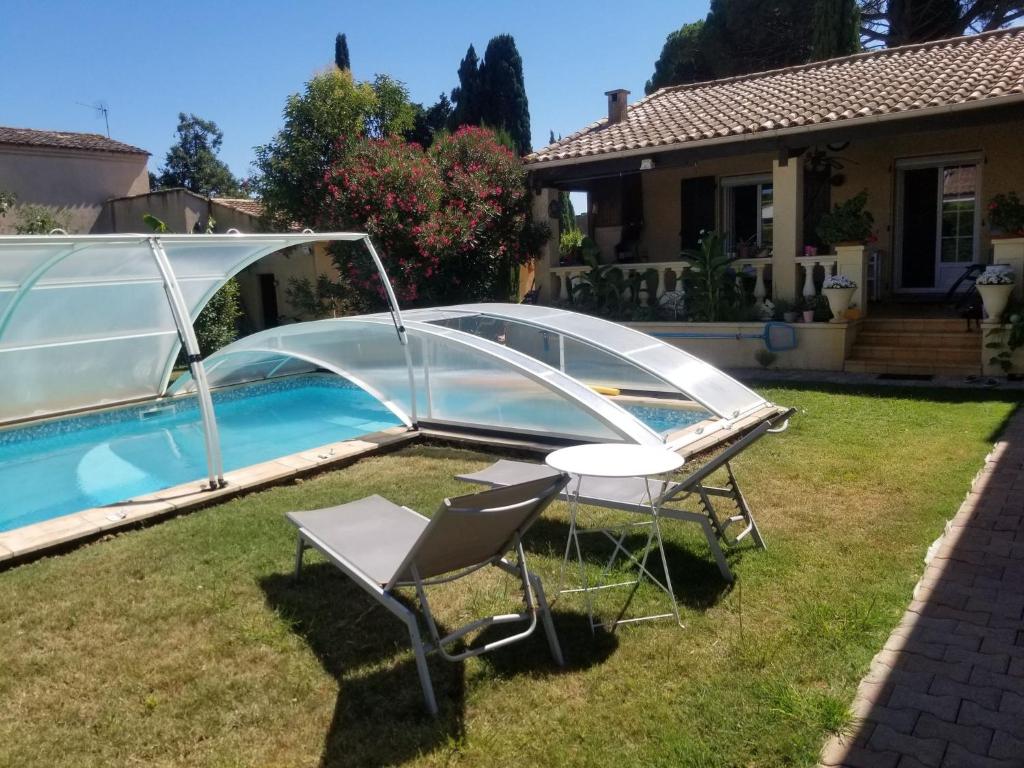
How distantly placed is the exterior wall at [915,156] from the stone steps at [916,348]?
2.94m

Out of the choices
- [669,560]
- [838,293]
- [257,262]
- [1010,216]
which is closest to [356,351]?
[669,560]

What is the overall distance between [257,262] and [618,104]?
34.5ft

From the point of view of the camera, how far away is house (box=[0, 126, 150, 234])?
22.3m

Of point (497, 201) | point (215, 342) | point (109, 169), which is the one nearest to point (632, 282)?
point (497, 201)

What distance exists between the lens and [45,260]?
779 centimetres

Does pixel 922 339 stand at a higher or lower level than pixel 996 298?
lower

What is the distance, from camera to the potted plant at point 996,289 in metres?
10.6

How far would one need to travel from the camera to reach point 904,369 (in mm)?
11516

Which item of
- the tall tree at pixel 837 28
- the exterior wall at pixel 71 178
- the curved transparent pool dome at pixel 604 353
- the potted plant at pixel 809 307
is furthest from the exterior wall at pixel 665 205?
the exterior wall at pixel 71 178

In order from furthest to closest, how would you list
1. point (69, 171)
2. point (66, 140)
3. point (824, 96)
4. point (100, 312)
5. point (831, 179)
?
point (66, 140)
point (69, 171)
point (831, 179)
point (824, 96)
point (100, 312)

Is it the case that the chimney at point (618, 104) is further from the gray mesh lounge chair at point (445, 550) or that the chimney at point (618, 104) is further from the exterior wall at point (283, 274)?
the gray mesh lounge chair at point (445, 550)

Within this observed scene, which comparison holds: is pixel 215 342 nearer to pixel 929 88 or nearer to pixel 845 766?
pixel 929 88

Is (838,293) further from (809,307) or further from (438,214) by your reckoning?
(438,214)

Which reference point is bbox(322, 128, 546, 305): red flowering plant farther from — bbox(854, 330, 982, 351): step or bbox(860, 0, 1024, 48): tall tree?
bbox(860, 0, 1024, 48): tall tree
